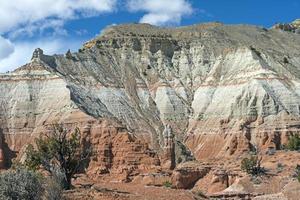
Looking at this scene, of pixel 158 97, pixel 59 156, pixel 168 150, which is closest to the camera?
pixel 59 156

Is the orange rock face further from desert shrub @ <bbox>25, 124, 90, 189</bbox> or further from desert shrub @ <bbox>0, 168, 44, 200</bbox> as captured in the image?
desert shrub @ <bbox>0, 168, 44, 200</bbox>

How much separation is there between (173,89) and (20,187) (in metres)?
84.6

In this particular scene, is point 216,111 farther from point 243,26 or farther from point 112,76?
point 243,26

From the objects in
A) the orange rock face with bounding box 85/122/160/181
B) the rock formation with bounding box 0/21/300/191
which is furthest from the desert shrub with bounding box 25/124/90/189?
the rock formation with bounding box 0/21/300/191

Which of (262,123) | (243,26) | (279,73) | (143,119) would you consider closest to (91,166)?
(143,119)

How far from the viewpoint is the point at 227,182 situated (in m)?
67.4

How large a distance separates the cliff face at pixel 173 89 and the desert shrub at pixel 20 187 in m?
63.8

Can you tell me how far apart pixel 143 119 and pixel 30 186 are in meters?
75.0

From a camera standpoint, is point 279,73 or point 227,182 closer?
point 227,182

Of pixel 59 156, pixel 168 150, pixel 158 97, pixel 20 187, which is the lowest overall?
pixel 20 187

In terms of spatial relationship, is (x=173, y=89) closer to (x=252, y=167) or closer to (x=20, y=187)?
(x=252, y=167)

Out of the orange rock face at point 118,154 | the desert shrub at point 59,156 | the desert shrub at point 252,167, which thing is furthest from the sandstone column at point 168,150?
the desert shrub at point 59,156

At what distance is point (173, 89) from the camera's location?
116812 mm

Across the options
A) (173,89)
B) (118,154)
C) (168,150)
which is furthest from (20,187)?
(173,89)
